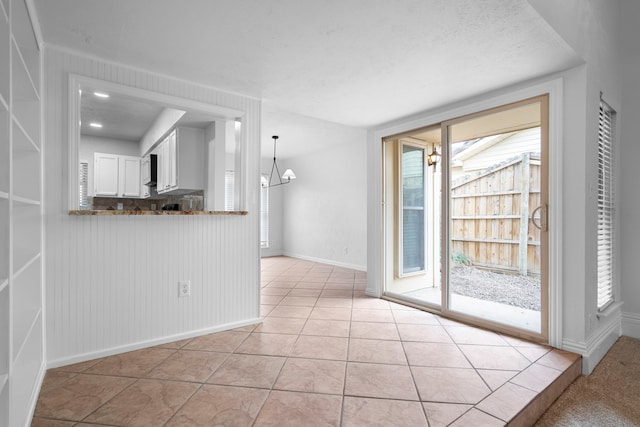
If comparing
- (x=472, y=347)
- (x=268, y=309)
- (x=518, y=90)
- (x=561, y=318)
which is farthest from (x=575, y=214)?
(x=268, y=309)

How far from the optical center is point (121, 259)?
7.70 ft

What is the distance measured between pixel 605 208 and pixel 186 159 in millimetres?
4380

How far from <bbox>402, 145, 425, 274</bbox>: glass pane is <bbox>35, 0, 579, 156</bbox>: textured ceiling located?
135cm

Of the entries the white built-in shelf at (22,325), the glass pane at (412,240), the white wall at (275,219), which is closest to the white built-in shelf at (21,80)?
the white built-in shelf at (22,325)

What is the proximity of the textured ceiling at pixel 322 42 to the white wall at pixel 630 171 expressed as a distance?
54.7 inches

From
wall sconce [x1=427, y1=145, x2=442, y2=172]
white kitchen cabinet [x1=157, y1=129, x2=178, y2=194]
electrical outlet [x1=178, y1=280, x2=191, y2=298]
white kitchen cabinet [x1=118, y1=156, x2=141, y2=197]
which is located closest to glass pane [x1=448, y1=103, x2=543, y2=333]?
wall sconce [x1=427, y1=145, x2=442, y2=172]

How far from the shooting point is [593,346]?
2371 millimetres

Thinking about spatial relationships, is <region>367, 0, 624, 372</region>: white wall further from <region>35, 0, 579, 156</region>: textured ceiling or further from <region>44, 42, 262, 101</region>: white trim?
<region>44, 42, 262, 101</region>: white trim

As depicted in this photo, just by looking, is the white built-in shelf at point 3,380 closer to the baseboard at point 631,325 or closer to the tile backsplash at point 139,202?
the tile backsplash at point 139,202

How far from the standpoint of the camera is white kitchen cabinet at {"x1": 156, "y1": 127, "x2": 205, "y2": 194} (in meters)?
4.00

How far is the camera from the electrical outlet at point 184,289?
2.60 m

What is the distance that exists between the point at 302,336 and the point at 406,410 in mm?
1152

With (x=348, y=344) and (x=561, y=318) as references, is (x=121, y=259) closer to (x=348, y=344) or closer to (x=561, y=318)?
(x=348, y=344)

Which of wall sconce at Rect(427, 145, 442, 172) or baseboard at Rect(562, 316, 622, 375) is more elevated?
wall sconce at Rect(427, 145, 442, 172)
